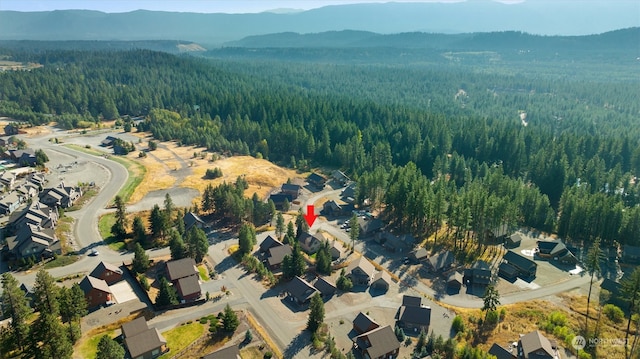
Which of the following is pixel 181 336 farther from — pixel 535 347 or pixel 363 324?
pixel 535 347

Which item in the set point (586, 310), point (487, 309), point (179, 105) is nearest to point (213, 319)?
point (487, 309)

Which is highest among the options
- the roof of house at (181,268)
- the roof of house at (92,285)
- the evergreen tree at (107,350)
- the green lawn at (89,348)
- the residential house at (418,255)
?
the evergreen tree at (107,350)

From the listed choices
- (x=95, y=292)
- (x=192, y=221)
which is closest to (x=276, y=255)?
(x=192, y=221)

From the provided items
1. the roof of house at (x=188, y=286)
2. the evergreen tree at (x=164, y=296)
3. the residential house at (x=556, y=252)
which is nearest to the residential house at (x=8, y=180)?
the roof of house at (x=188, y=286)

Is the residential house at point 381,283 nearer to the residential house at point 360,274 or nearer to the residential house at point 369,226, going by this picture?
the residential house at point 360,274

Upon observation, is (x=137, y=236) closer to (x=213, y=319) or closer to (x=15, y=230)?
(x=15, y=230)

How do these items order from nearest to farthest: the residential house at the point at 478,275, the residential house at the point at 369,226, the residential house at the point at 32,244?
the residential house at the point at 478,275, the residential house at the point at 32,244, the residential house at the point at 369,226

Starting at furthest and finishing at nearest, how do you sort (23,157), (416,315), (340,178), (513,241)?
(340,178) < (23,157) < (513,241) < (416,315)
